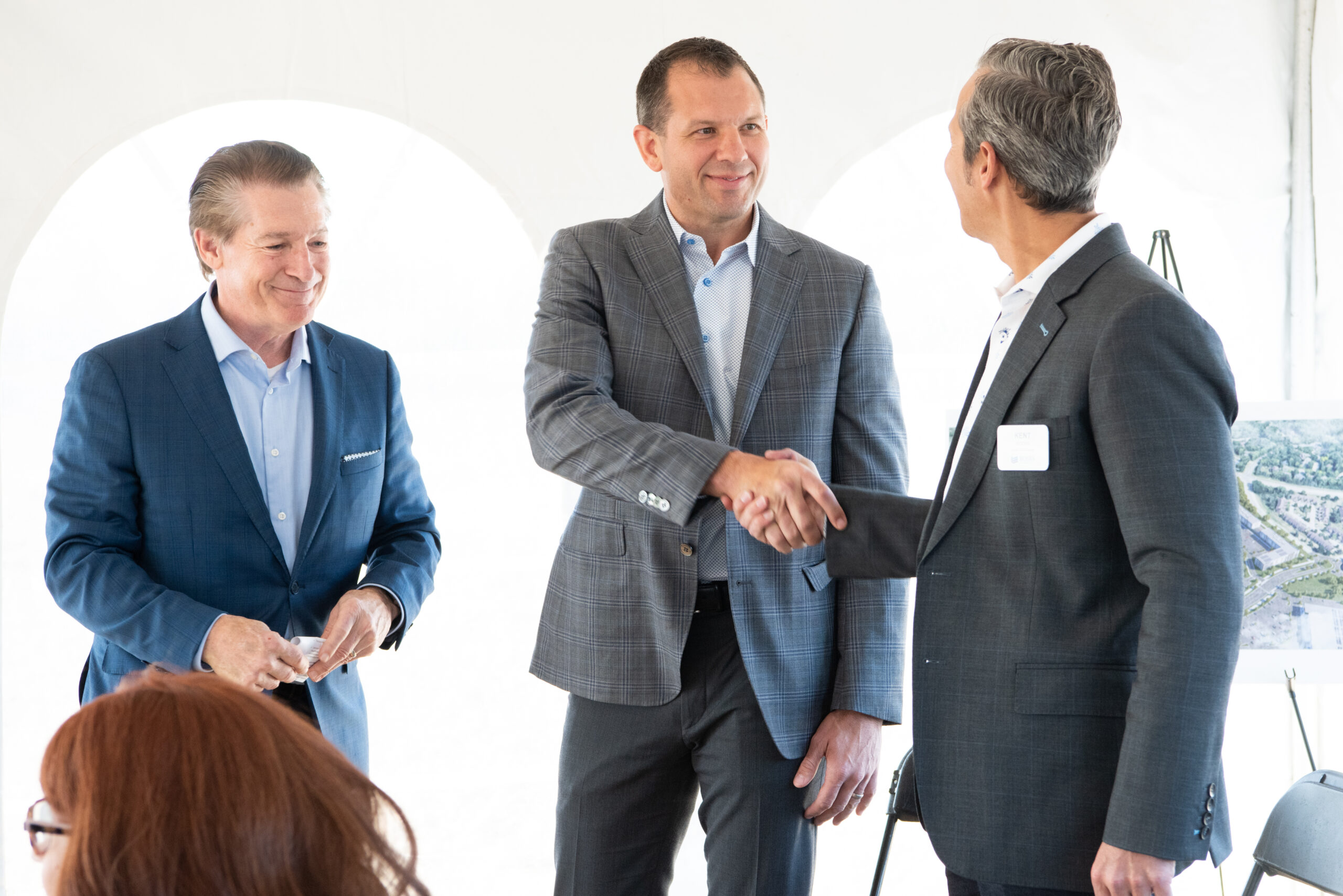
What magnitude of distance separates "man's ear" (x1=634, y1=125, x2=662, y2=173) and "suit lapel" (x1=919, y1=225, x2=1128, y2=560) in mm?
896

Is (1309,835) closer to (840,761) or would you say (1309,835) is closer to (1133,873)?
(840,761)

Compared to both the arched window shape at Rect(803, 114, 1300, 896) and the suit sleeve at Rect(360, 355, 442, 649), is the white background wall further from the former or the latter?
the suit sleeve at Rect(360, 355, 442, 649)

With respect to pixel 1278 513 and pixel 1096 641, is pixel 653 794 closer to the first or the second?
pixel 1096 641

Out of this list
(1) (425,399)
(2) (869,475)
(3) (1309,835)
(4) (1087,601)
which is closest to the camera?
(4) (1087,601)

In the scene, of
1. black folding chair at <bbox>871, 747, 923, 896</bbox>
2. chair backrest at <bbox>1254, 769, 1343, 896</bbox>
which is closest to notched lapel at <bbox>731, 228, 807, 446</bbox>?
black folding chair at <bbox>871, 747, 923, 896</bbox>

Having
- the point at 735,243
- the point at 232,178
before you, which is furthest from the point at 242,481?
the point at 735,243

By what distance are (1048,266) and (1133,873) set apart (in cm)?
85

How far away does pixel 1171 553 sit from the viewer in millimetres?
1379

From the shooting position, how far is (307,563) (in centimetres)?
202

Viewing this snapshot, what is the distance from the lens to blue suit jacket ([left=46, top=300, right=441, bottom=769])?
186cm

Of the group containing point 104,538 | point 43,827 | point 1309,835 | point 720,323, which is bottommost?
point 1309,835

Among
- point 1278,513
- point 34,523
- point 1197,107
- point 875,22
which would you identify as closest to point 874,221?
point 875,22

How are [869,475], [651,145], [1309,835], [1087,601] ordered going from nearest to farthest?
[1087,601], [869,475], [651,145], [1309,835]

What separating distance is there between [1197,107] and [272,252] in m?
2.85
